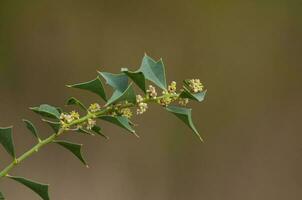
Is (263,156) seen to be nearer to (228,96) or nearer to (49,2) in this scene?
(228,96)

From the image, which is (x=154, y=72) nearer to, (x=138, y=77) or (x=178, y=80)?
(x=138, y=77)

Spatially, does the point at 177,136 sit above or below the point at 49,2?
below

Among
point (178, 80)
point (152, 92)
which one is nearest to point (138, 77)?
point (152, 92)

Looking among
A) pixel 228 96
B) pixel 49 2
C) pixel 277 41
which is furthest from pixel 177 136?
pixel 49 2

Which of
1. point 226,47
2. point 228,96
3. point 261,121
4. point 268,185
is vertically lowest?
point 268,185

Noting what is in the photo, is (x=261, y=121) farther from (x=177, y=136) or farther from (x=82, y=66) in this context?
(x=82, y=66)

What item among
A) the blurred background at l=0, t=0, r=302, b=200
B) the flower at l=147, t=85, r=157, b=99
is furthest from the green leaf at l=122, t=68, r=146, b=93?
the blurred background at l=0, t=0, r=302, b=200

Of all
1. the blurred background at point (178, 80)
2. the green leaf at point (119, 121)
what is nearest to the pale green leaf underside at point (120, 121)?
the green leaf at point (119, 121)
